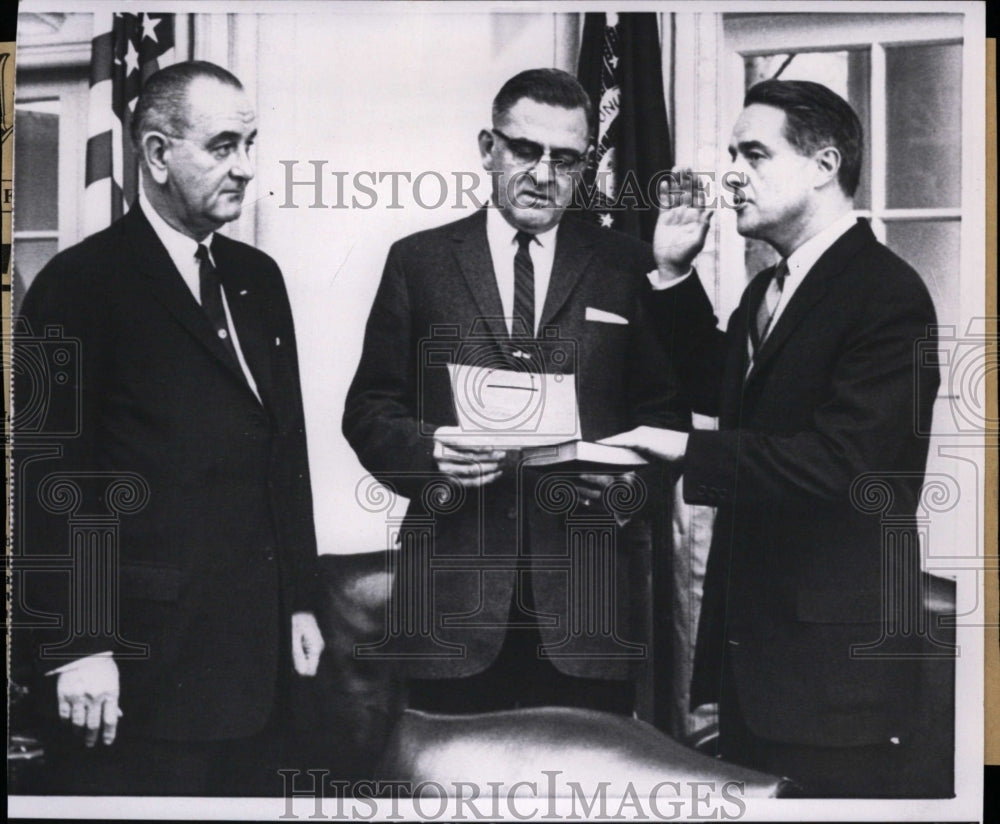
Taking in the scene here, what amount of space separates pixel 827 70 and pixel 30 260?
2.56 meters

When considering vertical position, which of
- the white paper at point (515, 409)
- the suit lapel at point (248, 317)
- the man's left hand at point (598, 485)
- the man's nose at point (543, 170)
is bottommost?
the man's left hand at point (598, 485)

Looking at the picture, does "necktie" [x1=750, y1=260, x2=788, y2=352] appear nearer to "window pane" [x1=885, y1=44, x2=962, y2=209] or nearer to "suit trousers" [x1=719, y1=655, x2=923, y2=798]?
"window pane" [x1=885, y1=44, x2=962, y2=209]

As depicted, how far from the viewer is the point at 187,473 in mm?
3391

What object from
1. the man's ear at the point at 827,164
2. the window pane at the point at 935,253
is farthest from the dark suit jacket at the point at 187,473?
the window pane at the point at 935,253

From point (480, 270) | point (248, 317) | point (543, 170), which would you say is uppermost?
point (543, 170)

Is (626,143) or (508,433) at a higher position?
(626,143)

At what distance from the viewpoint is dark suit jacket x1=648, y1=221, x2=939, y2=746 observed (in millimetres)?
3354

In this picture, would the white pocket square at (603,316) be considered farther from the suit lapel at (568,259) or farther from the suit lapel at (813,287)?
the suit lapel at (813,287)

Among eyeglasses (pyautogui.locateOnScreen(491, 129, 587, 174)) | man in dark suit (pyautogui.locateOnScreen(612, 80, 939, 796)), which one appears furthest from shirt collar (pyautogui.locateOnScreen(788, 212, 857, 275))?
eyeglasses (pyautogui.locateOnScreen(491, 129, 587, 174))

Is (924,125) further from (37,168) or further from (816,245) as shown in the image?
(37,168)

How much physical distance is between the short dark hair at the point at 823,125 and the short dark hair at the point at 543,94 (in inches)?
22.1

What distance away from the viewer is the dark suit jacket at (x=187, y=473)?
339cm

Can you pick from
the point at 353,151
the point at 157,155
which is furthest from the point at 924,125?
the point at 157,155

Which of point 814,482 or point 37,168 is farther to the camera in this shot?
point 37,168
